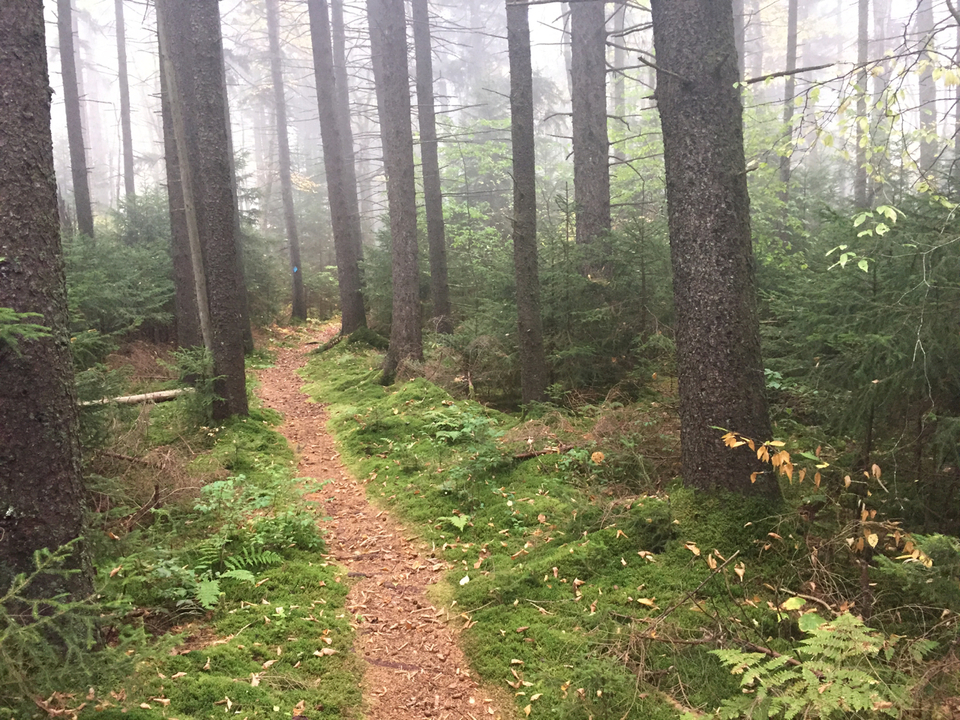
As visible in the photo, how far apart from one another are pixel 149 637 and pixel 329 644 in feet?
4.03

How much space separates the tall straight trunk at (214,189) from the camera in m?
8.72

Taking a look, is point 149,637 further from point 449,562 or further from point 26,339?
point 449,562

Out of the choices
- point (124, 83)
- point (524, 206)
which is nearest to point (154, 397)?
point (524, 206)

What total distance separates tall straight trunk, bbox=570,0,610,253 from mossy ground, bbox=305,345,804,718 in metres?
5.06

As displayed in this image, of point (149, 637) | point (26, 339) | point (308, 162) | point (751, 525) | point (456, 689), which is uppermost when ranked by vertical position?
point (308, 162)

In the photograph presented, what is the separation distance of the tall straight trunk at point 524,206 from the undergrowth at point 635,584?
171 centimetres

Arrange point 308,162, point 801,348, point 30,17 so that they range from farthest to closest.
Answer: point 308,162 < point 801,348 < point 30,17

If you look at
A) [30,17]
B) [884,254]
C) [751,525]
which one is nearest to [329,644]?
[751,525]

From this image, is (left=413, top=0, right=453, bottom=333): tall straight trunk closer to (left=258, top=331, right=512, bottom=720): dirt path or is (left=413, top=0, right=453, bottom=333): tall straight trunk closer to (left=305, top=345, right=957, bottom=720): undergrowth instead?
(left=258, top=331, right=512, bottom=720): dirt path

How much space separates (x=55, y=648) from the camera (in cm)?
313

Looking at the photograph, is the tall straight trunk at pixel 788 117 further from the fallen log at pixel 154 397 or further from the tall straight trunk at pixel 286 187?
the tall straight trunk at pixel 286 187

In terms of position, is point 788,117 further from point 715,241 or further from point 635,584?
point 635,584

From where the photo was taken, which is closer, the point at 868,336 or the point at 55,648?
the point at 55,648

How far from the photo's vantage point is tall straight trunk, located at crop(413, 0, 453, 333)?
46.3 feet
